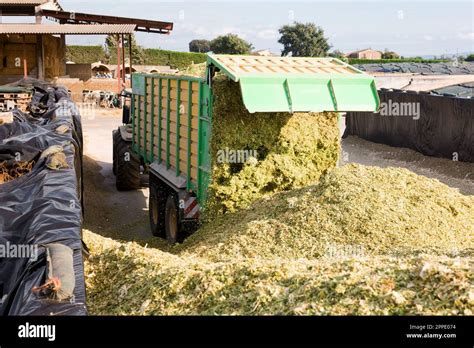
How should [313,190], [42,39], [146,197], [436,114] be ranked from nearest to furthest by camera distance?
[313,190] < [146,197] < [436,114] < [42,39]

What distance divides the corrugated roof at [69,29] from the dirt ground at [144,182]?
797 cm

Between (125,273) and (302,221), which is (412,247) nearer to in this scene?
(302,221)

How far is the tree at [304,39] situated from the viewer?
7450 centimetres

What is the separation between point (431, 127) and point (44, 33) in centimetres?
2137

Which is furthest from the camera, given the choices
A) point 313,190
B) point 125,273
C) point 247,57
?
point 247,57

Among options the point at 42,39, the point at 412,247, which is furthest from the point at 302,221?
the point at 42,39

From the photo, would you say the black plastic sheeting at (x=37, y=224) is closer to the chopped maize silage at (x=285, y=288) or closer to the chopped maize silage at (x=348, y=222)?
the chopped maize silage at (x=285, y=288)

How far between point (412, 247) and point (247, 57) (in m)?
3.87

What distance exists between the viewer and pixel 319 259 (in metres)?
6.48

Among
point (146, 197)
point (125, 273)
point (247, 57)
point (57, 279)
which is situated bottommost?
point (146, 197)

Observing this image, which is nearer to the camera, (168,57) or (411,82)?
(411,82)

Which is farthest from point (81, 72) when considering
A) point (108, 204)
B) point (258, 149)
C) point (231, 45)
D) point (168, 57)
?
point (231, 45)

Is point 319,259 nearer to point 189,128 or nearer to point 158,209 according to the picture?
point 189,128

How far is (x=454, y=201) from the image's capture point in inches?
337
